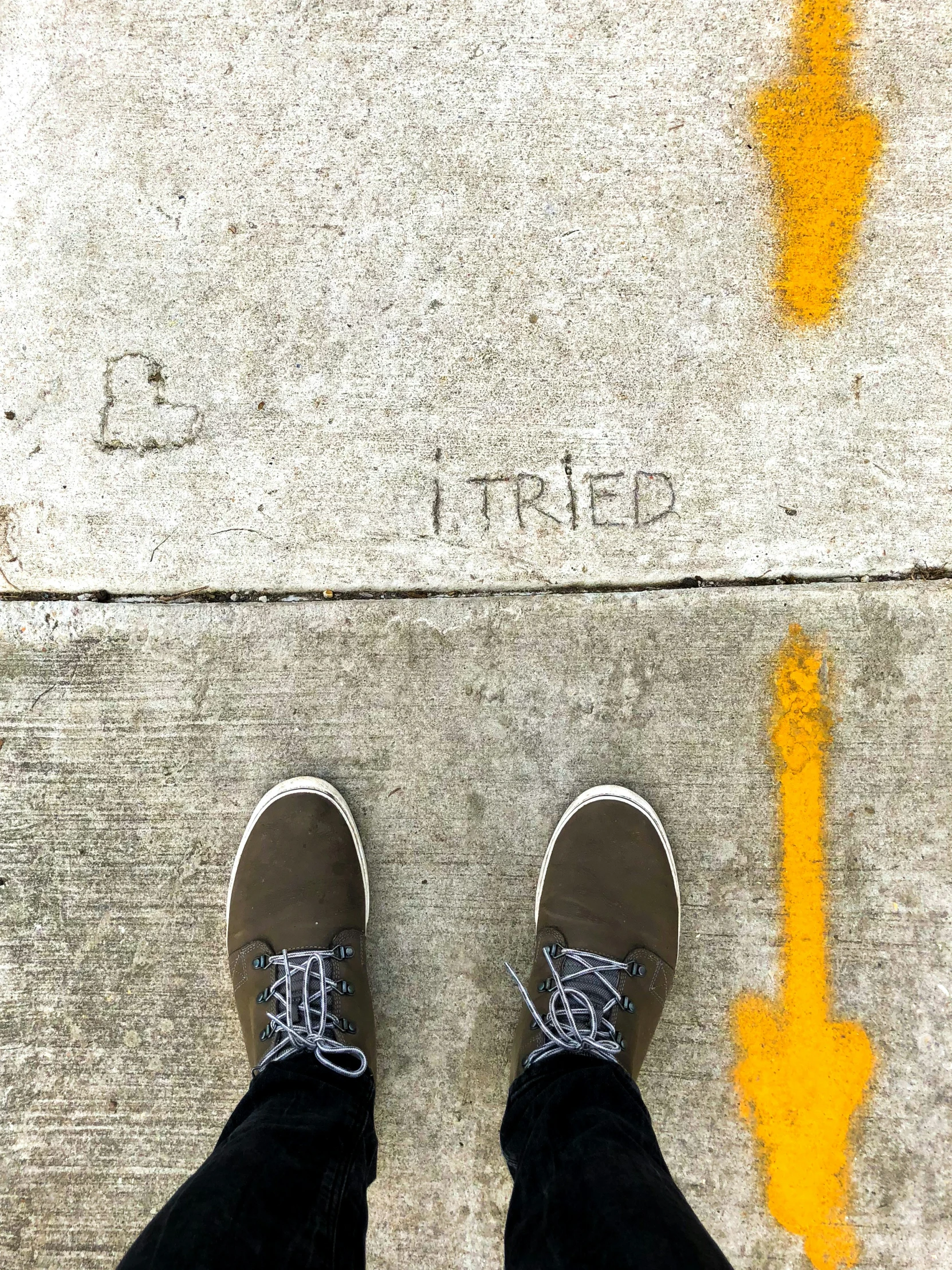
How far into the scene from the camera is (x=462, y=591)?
1650mm

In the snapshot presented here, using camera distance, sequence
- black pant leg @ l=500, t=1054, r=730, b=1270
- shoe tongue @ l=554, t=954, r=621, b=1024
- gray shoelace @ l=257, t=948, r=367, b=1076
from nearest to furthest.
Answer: black pant leg @ l=500, t=1054, r=730, b=1270
gray shoelace @ l=257, t=948, r=367, b=1076
shoe tongue @ l=554, t=954, r=621, b=1024

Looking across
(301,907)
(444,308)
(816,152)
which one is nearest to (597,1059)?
(301,907)

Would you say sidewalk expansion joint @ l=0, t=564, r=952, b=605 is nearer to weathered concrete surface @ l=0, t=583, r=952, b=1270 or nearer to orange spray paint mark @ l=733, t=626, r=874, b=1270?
weathered concrete surface @ l=0, t=583, r=952, b=1270

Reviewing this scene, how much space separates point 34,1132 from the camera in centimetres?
156

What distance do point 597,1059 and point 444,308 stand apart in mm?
→ 1776

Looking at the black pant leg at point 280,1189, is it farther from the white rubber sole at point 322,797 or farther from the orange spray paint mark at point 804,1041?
the orange spray paint mark at point 804,1041

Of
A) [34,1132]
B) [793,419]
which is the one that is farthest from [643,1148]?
[793,419]

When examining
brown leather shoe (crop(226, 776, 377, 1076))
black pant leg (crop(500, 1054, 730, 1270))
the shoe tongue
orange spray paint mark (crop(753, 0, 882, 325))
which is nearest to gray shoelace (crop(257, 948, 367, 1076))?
brown leather shoe (crop(226, 776, 377, 1076))

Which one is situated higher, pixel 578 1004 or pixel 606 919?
pixel 606 919

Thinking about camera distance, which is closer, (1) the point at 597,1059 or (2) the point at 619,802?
(1) the point at 597,1059

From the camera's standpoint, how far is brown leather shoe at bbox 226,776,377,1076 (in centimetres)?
154

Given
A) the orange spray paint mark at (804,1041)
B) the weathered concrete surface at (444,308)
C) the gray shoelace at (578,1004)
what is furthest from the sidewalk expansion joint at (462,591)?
the gray shoelace at (578,1004)

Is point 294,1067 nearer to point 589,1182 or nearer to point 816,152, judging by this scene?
point 589,1182

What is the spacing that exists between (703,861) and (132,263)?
2.06 metres
